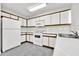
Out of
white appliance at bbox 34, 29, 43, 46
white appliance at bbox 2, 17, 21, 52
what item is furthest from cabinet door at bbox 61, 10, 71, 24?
white appliance at bbox 2, 17, 21, 52

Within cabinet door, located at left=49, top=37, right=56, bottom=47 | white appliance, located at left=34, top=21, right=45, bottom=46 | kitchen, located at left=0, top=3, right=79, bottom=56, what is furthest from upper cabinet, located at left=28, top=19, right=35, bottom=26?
cabinet door, located at left=49, top=37, right=56, bottom=47

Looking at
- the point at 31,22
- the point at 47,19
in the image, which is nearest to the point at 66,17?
the point at 47,19

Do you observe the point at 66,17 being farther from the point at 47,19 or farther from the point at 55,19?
the point at 47,19

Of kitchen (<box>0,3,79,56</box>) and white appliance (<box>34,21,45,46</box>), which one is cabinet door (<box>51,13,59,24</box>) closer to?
kitchen (<box>0,3,79,56</box>)

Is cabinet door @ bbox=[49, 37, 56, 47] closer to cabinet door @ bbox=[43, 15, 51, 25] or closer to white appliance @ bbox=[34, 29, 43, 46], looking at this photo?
white appliance @ bbox=[34, 29, 43, 46]

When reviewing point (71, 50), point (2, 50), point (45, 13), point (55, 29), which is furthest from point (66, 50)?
point (45, 13)

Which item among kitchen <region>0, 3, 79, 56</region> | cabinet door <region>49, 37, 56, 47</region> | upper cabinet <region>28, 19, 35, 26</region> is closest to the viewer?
kitchen <region>0, 3, 79, 56</region>

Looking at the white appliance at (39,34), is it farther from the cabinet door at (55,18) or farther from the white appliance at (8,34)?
the white appliance at (8,34)

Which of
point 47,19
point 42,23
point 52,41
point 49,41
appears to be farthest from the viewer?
point 42,23

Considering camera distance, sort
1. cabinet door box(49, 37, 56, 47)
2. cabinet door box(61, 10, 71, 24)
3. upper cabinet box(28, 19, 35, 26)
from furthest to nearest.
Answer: upper cabinet box(28, 19, 35, 26), cabinet door box(49, 37, 56, 47), cabinet door box(61, 10, 71, 24)

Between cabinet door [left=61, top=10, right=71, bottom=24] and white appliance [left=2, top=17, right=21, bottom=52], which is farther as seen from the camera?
cabinet door [left=61, top=10, right=71, bottom=24]

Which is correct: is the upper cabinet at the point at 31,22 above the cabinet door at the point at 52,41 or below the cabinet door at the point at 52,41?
above

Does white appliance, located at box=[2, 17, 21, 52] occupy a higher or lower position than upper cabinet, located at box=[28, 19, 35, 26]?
lower

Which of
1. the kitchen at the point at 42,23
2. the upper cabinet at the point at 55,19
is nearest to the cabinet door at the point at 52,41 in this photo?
the kitchen at the point at 42,23
